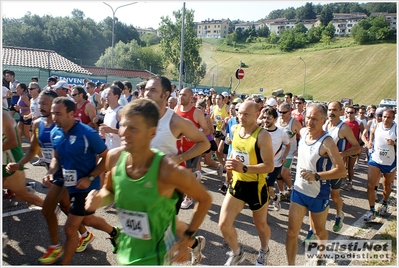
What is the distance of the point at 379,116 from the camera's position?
32.1 ft

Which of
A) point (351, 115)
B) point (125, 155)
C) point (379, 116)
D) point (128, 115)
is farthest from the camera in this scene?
point (379, 116)

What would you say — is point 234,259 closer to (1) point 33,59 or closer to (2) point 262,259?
(2) point 262,259

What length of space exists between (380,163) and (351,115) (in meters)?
2.47

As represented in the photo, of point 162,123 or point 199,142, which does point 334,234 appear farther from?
point 162,123

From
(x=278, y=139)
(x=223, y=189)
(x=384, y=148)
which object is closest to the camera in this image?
(x=278, y=139)

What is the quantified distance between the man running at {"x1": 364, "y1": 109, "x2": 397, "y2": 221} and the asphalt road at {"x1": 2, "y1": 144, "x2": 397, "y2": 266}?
1.38 ft

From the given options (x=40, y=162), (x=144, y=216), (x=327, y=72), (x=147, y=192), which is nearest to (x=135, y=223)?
(x=144, y=216)

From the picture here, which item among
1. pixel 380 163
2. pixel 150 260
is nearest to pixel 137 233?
pixel 150 260

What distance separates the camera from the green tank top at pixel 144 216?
7.79ft

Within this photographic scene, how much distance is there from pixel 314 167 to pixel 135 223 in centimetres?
260

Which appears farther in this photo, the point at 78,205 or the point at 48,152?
the point at 48,152

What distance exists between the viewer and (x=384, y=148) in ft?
21.9

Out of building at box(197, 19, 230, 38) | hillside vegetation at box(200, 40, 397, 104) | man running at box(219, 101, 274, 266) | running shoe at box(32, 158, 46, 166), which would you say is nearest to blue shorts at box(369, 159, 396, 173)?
man running at box(219, 101, 274, 266)

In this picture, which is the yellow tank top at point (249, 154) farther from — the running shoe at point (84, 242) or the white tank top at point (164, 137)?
the running shoe at point (84, 242)
